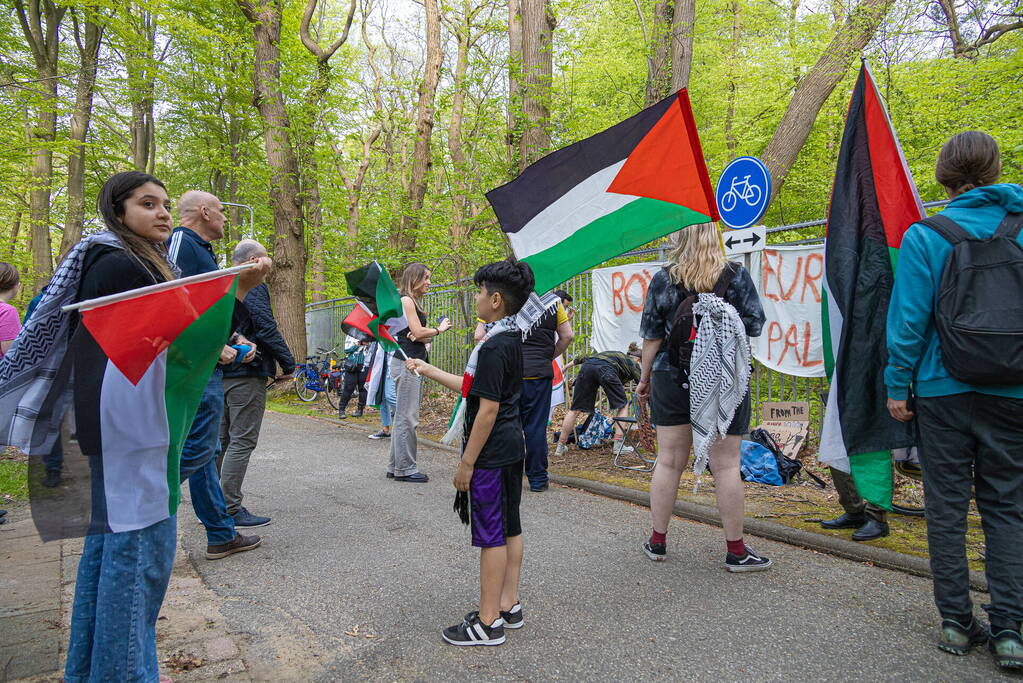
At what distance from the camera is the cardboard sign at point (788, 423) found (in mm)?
6457

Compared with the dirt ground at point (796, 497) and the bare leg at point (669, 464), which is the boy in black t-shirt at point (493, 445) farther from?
the dirt ground at point (796, 497)

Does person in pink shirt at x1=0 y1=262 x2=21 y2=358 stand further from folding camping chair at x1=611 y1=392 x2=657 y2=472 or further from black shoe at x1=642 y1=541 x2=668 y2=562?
folding camping chair at x1=611 y1=392 x2=657 y2=472

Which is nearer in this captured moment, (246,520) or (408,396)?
(246,520)

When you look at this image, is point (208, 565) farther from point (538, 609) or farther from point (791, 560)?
Result: point (791, 560)

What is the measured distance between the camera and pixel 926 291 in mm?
2924

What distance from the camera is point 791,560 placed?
13.7 ft

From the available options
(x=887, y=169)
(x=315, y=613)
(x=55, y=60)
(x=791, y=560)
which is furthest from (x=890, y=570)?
(x=55, y=60)

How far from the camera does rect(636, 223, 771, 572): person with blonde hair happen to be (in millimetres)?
3863

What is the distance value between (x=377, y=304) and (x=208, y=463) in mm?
1853

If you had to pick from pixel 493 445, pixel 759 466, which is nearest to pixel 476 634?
pixel 493 445

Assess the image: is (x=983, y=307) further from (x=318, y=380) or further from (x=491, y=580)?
(x=318, y=380)

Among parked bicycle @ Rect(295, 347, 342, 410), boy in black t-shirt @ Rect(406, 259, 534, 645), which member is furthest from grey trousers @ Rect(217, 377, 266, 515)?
parked bicycle @ Rect(295, 347, 342, 410)

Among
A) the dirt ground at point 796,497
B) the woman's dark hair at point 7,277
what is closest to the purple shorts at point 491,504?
the dirt ground at point 796,497

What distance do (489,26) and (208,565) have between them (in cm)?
1577
